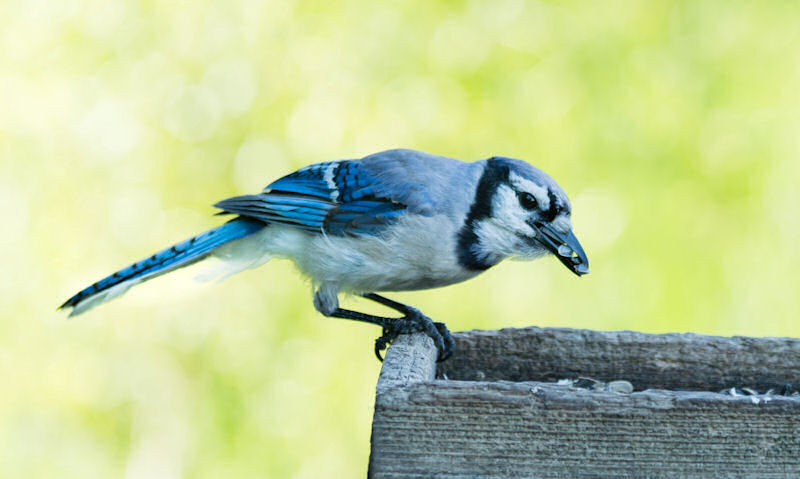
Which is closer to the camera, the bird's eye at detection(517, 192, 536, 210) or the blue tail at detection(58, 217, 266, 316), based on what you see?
the bird's eye at detection(517, 192, 536, 210)

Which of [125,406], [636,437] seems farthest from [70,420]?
[636,437]

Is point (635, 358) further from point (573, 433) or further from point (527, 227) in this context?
point (573, 433)

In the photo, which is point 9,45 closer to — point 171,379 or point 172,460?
point 171,379

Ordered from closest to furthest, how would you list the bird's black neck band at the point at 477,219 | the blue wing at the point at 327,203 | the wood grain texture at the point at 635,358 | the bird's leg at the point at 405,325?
the wood grain texture at the point at 635,358 → the bird's leg at the point at 405,325 → the bird's black neck band at the point at 477,219 → the blue wing at the point at 327,203

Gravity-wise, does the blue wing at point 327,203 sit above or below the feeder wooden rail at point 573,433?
above

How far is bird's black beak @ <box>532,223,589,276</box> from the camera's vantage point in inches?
94.1

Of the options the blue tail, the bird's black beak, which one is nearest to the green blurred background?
the blue tail

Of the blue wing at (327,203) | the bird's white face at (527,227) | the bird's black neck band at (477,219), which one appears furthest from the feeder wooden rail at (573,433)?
the blue wing at (327,203)

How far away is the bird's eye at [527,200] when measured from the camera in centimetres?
244

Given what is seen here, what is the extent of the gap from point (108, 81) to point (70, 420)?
1.30 metres

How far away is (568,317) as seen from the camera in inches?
145

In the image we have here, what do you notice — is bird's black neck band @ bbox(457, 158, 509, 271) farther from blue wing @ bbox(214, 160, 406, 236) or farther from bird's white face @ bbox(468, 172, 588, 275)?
blue wing @ bbox(214, 160, 406, 236)

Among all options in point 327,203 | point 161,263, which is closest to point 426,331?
point 327,203

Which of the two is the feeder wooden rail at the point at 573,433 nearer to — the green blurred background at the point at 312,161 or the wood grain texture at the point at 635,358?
the wood grain texture at the point at 635,358
